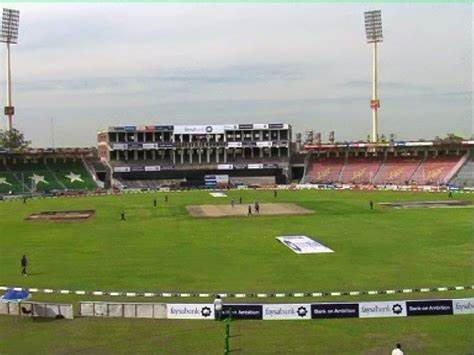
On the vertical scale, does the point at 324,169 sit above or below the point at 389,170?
above

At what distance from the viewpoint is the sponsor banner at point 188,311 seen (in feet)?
78.1

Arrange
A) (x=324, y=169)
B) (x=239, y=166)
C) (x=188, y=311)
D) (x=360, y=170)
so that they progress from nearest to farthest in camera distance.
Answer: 1. (x=188, y=311)
2. (x=360, y=170)
3. (x=324, y=169)
4. (x=239, y=166)

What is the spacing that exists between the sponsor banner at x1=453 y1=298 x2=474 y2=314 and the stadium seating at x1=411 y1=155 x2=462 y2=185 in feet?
261

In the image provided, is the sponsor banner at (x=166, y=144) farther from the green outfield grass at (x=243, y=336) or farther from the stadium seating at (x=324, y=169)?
the green outfield grass at (x=243, y=336)

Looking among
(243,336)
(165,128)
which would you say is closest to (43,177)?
(165,128)

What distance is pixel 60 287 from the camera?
2984 centimetres

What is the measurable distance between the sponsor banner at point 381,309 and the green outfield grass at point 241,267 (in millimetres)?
389

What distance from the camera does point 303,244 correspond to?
41.7 metres

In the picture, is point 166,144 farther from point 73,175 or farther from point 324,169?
point 324,169

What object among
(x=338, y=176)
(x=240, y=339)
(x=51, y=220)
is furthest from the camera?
(x=338, y=176)

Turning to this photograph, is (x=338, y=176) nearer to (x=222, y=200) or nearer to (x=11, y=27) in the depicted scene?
(x=222, y=200)

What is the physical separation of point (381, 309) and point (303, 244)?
1823 centimetres

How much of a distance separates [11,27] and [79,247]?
76.1 meters

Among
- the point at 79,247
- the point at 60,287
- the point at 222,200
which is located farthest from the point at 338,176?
the point at 60,287
